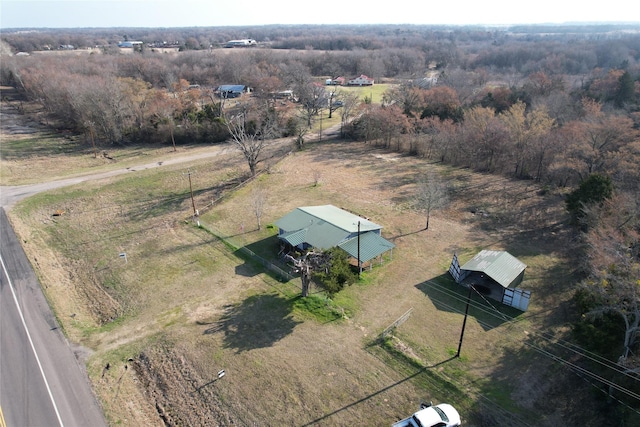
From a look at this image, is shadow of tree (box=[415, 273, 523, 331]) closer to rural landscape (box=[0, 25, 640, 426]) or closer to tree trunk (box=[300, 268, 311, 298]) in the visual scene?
rural landscape (box=[0, 25, 640, 426])

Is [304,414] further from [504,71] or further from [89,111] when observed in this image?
[504,71]

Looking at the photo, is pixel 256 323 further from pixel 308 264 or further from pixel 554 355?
pixel 554 355

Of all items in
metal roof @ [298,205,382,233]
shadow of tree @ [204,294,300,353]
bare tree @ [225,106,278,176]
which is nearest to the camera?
shadow of tree @ [204,294,300,353]

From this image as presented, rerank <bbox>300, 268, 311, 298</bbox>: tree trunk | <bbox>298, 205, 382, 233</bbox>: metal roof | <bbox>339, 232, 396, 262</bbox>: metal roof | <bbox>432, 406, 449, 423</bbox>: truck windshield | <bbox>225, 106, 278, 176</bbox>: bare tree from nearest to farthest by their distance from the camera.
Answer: <bbox>432, 406, 449, 423</bbox>: truck windshield → <bbox>300, 268, 311, 298</bbox>: tree trunk → <bbox>339, 232, 396, 262</bbox>: metal roof → <bbox>298, 205, 382, 233</bbox>: metal roof → <bbox>225, 106, 278, 176</bbox>: bare tree

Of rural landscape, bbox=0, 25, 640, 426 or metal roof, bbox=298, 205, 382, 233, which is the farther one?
metal roof, bbox=298, 205, 382, 233

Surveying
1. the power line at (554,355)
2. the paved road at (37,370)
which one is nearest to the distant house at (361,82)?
the power line at (554,355)

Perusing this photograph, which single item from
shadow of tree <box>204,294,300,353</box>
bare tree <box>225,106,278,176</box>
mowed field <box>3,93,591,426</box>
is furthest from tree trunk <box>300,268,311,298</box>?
bare tree <box>225,106,278,176</box>

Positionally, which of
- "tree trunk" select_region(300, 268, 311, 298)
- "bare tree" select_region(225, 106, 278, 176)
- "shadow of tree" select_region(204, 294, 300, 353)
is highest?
"bare tree" select_region(225, 106, 278, 176)
